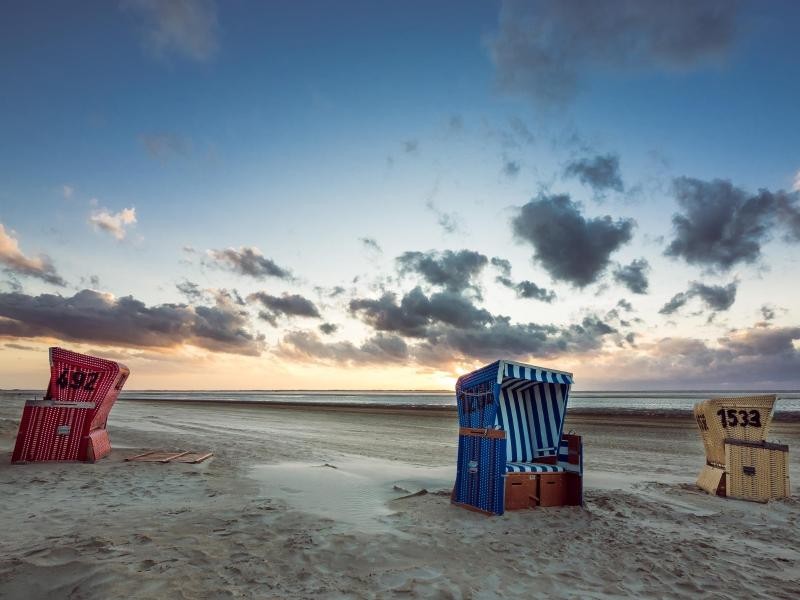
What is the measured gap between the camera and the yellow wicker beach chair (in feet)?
31.8

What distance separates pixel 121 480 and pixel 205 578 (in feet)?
21.4

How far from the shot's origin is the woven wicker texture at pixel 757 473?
9.65 meters

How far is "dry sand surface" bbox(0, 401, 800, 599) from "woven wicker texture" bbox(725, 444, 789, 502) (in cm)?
38

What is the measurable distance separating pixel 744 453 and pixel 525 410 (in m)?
4.86

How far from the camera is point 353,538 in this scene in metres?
6.18

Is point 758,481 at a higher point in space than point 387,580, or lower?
higher

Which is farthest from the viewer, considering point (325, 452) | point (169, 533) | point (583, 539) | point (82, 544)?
point (325, 452)

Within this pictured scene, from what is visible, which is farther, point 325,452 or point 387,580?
point 325,452

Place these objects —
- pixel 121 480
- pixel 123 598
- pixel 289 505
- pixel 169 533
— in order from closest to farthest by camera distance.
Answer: pixel 123 598, pixel 169 533, pixel 289 505, pixel 121 480

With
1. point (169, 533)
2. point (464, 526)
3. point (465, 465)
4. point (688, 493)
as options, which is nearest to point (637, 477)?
point (688, 493)

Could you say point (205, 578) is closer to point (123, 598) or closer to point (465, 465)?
point (123, 598)

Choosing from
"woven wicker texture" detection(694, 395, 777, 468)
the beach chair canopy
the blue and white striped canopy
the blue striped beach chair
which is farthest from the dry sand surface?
the blue and white striped canopy

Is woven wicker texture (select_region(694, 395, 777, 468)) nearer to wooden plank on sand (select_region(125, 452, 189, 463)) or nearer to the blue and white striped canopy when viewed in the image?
the blue and white striped canopy

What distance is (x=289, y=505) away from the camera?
25.9 ft
